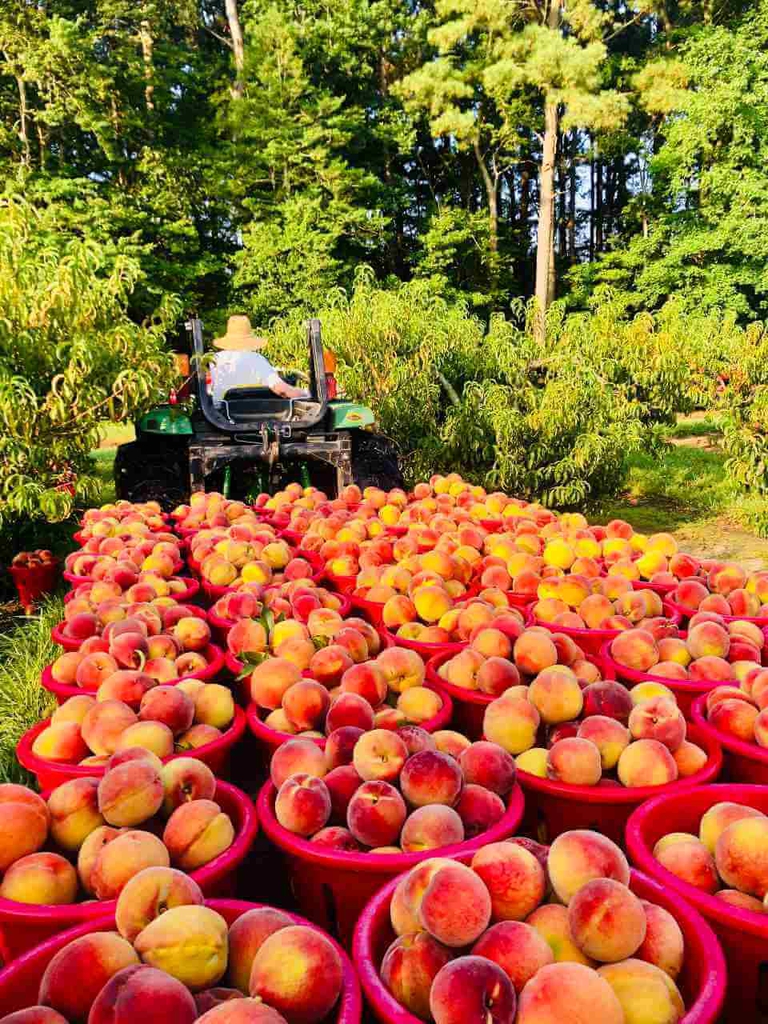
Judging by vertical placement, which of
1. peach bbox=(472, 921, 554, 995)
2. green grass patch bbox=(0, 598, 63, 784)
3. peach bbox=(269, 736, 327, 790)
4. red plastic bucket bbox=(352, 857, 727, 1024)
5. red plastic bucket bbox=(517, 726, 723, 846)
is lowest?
green grass patch bbox=(0, 598, 63, 784)

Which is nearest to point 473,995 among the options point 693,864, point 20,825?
point 693,864

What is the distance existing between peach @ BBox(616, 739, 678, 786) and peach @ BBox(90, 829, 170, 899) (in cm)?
103

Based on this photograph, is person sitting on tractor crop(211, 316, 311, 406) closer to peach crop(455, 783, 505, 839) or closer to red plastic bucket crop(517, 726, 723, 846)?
red plastic bucket crop(517, 726, 723, 846)

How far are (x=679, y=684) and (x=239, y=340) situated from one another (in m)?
5.89

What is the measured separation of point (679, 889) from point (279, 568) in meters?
2.45

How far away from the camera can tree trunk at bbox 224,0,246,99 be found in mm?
25136

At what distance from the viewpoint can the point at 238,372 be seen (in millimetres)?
6879

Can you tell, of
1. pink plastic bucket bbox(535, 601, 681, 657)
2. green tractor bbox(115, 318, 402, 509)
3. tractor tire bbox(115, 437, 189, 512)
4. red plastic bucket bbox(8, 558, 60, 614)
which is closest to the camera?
pink plastic bucket bbox(535, 601, 681, 657)

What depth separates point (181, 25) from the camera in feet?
91.0

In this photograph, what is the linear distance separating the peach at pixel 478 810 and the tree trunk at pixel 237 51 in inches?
1106

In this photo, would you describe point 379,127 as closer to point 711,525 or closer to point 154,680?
point 711,525

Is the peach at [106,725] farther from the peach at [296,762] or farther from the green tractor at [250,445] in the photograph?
the green tractor at [250,445]

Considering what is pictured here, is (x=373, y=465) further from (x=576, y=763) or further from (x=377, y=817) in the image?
(x=377, y=817)

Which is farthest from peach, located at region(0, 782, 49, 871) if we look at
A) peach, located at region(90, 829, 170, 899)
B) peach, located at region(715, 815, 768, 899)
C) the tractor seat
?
the tractor seat
